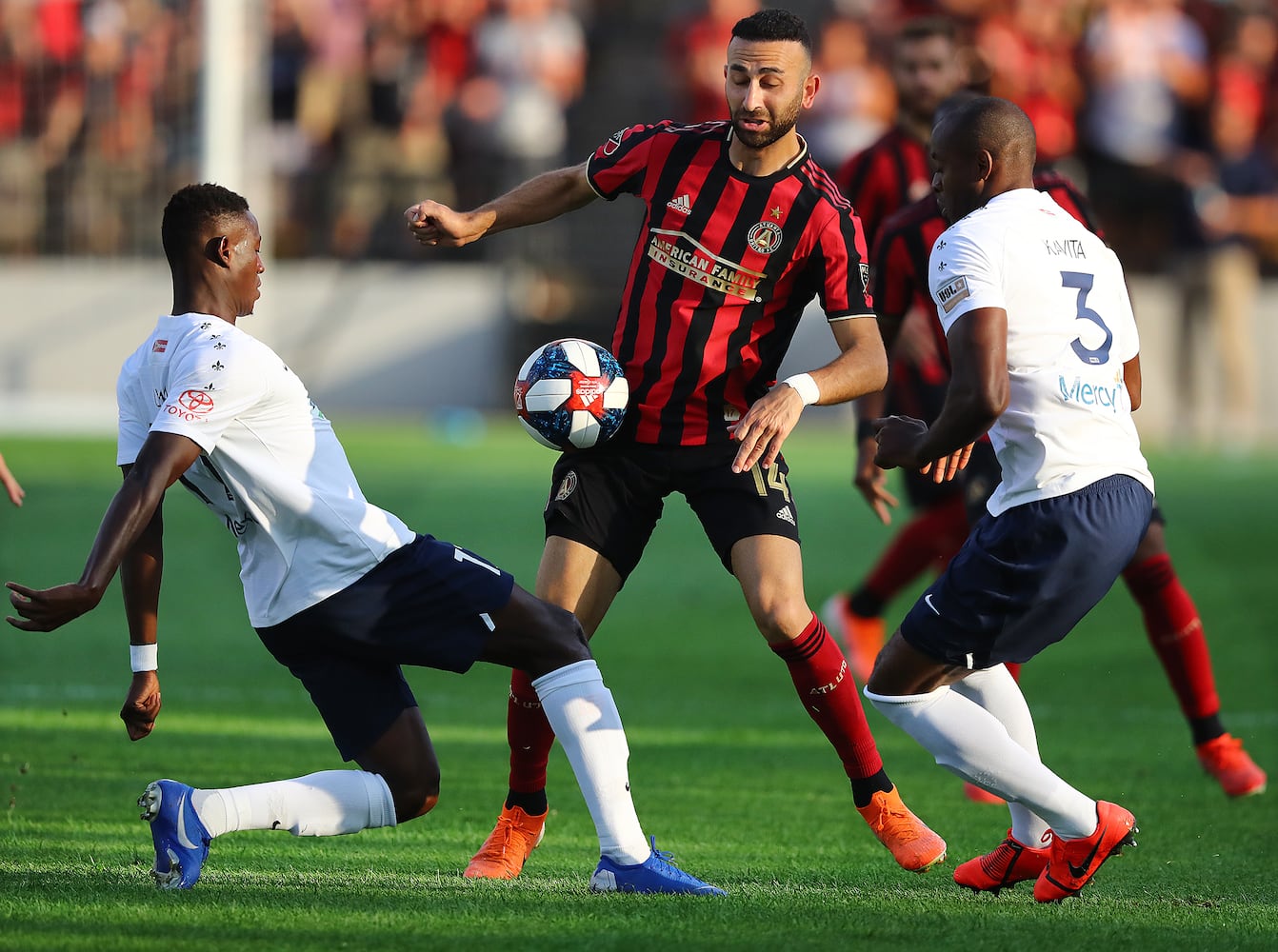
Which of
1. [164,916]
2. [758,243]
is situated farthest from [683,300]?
[164,916]

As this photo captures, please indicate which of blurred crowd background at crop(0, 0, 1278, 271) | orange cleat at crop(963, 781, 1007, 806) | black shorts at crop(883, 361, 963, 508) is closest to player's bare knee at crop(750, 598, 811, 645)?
orange cleat at crop(963, 781, 1007, 806)

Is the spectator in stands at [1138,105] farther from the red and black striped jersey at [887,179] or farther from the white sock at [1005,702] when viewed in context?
the white sock at [1005,702]

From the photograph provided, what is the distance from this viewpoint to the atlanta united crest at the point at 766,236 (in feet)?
17.7

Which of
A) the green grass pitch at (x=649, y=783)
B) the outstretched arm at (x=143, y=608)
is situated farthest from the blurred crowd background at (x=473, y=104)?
the outstretched arm at (x=143, y=608)

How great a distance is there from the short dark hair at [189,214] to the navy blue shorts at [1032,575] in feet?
6.91

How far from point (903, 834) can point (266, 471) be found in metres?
2.13

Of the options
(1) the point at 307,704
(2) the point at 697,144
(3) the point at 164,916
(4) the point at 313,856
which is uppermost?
(2) the point at 697,144

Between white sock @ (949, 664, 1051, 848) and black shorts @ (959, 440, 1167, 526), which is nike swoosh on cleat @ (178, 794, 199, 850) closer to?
white sock @ (949, 664, 1051, 848)

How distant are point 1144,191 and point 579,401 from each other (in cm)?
1591

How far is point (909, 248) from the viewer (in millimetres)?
6633

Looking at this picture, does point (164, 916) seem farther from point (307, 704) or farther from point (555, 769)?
point (307, 704)

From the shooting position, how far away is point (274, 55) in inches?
847

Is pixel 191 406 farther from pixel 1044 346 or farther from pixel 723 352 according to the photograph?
pixel 1044 346

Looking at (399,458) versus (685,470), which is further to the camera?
(399,458)
